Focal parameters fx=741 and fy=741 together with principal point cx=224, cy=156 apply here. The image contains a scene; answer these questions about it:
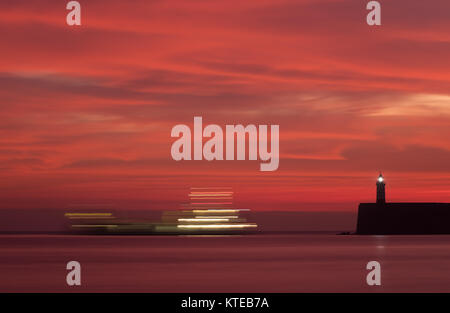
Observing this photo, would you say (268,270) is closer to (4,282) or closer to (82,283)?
(82,283)

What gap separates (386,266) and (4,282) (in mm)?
30199

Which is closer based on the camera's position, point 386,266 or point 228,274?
point 228,274

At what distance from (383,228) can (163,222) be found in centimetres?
4991

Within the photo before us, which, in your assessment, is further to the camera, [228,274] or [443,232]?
[443,232]

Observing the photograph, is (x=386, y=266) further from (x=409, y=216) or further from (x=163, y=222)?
(x=163, y=222)

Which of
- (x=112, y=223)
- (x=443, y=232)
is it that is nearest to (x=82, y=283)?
(x=443, y=232)

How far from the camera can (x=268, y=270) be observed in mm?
53094

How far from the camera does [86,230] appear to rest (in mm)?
168250
